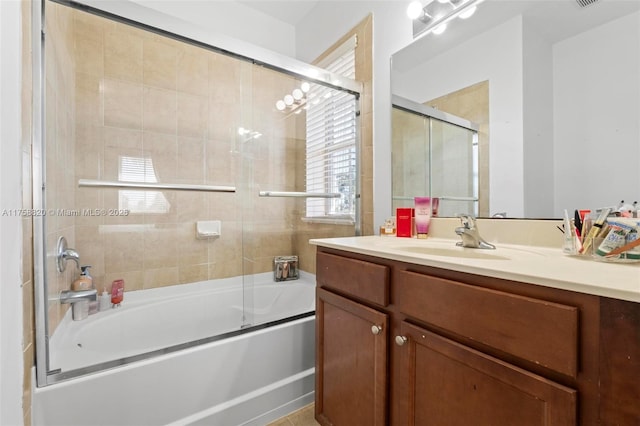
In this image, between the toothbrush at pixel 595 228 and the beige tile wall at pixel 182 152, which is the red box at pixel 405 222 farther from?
the toothbrush at pixel 595 228

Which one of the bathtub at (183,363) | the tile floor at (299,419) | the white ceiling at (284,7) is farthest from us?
the white ceiling at (284,7)

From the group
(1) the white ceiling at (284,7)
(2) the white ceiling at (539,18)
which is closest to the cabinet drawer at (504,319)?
(2) the white ceiling at (539,18)

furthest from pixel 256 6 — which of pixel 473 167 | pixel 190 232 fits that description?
pixel 473 167

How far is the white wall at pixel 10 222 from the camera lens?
0.74 m

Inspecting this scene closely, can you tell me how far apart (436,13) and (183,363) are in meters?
1.98

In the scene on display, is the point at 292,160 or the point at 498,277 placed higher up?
the point at 292,160

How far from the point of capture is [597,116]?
958 mm

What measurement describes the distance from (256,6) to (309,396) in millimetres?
2777

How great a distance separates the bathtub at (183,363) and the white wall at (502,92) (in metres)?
1.13

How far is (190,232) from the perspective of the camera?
2.01 metres

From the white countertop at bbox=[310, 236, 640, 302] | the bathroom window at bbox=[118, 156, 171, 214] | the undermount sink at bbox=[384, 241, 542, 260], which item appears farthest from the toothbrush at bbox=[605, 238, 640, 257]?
the bathroom window at bbox=[118, 156, 171, 214]

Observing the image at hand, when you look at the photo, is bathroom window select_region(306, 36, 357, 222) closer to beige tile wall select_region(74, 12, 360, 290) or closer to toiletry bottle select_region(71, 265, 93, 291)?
beige tile wall select_region(74, 12, 360, 290)

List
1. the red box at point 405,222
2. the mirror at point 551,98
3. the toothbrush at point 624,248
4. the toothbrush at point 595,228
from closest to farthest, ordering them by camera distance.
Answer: the toothbrush at point 624,248
the toothbrush at point 595,228
the mirror at point 551,98
the red box at point 405,222

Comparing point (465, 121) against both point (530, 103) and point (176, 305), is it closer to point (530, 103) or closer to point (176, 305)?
point (530, 103)
